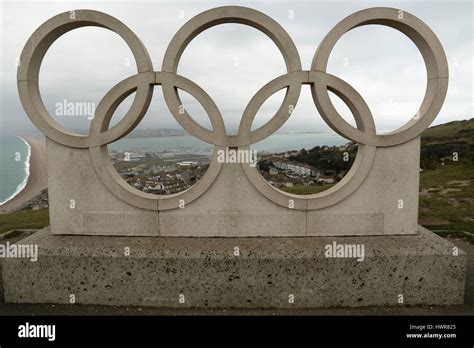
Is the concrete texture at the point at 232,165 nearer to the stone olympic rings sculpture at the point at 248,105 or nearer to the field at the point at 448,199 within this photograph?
the stone olympic rings sculpture at the point at 248,105

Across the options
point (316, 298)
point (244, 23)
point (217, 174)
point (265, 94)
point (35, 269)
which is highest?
point (244, 23)

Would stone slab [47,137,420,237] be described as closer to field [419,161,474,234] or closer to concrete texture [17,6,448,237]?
concrete texture [17,6,448,237]

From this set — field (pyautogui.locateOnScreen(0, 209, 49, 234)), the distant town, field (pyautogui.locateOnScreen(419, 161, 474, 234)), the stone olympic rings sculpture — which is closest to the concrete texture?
the stone olympic rings sculpture

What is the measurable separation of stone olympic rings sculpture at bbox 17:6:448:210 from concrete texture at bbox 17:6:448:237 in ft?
0.06

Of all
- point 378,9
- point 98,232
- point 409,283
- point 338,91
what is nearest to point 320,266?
point 409,283

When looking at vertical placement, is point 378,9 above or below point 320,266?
above

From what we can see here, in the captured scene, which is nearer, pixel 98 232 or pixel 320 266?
pixel 320 266

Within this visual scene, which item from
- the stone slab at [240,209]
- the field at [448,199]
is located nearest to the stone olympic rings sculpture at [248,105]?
the stone slab at [240,209]

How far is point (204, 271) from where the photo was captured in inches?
220

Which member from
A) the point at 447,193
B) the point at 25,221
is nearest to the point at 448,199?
the point at 447,193

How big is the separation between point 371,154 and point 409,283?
92.1 inches

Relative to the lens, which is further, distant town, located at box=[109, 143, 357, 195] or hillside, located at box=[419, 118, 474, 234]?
hillside, located at box=[419, 118, 474, 234]

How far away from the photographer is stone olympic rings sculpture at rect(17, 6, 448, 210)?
5.88 metres

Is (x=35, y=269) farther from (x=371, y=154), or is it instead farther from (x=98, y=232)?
(x=371, y=154)
